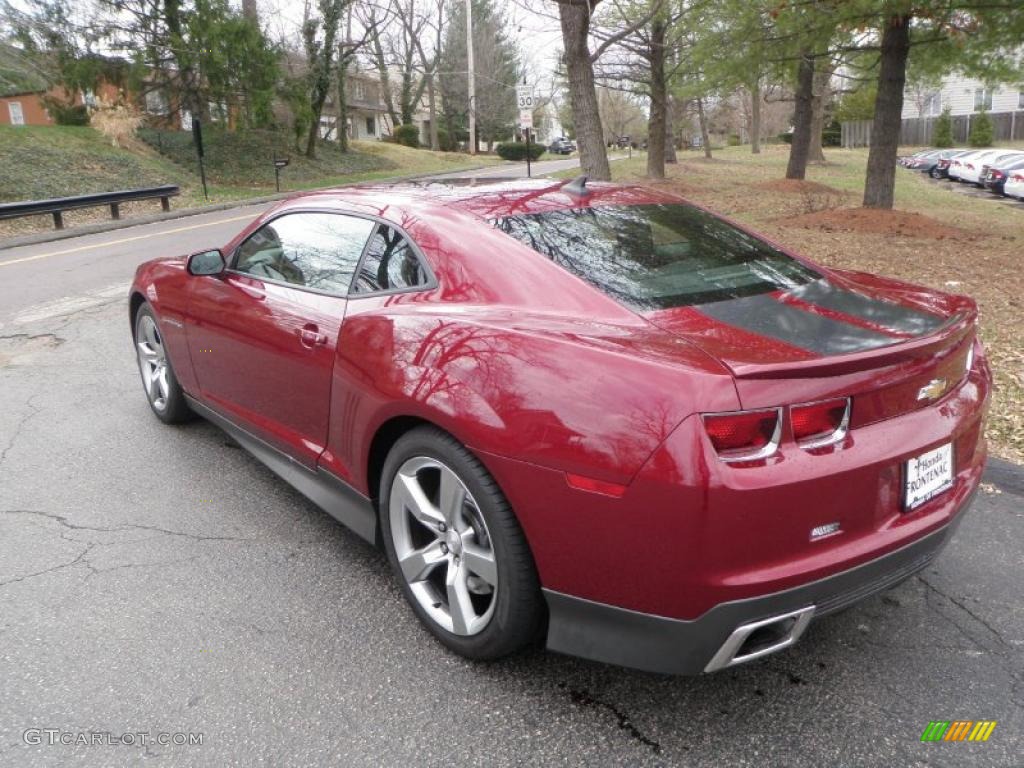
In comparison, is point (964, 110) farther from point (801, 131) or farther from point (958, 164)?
point (801, 131)

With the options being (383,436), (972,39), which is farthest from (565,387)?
(972,39)

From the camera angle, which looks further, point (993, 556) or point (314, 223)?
point (314, 223)

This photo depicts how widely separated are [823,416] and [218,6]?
28.0 meters

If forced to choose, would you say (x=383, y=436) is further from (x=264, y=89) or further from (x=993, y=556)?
(x=264, y=89)

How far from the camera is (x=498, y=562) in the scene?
7.91 ft

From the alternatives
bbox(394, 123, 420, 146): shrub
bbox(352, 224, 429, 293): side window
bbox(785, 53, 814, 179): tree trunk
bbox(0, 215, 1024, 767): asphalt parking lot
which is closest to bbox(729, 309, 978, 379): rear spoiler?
bbox(0, 215, 1024, 767): asphalt parking lot

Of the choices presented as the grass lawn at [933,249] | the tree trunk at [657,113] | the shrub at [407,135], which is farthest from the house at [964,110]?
the grass lawn at [933,249]

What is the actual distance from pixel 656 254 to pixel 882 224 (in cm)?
1000

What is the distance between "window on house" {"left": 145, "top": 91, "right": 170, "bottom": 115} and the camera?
2751cm

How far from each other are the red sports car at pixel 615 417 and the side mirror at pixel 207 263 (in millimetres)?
685

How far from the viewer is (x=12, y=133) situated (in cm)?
2286

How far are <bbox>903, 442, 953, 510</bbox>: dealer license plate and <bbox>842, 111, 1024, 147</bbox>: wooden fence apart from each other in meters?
48.6

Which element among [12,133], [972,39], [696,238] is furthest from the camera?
[12,133]

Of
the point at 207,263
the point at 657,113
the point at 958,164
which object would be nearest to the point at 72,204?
the point at 207,263
